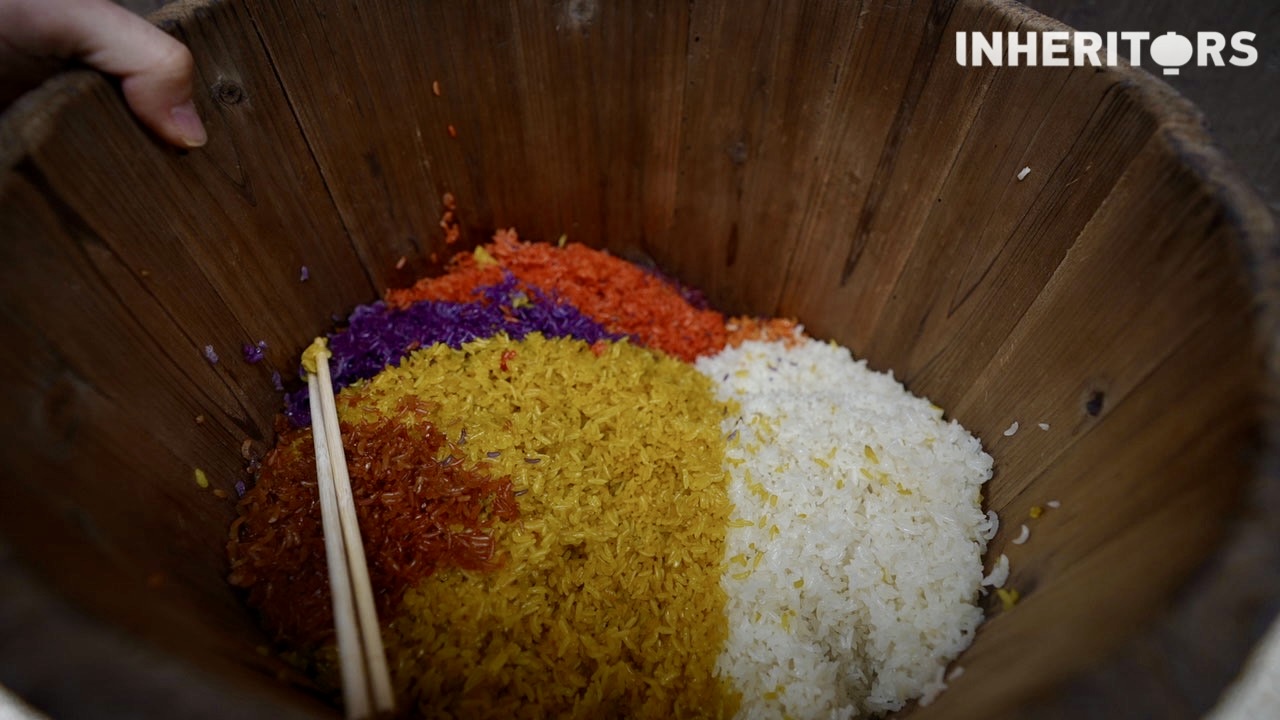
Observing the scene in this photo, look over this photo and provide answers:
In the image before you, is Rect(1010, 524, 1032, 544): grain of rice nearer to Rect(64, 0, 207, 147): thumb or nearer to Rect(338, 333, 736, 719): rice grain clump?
Rect(338, 333, 736, 719): rice grain clump

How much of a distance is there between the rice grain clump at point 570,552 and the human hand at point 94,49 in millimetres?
948

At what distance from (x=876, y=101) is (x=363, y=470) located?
2015mm

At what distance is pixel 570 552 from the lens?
1.77m

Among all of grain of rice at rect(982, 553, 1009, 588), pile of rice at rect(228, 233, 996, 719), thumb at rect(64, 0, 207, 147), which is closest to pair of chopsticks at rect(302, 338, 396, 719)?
pile of rice at rect(228, 233, 996, 719)

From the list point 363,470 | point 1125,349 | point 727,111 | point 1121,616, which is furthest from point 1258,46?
point 363,470

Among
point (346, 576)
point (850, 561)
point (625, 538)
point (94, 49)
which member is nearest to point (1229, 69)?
point (850, 561)

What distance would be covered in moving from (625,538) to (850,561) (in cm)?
66

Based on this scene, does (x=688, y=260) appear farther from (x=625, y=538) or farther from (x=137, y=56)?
(x=137, y=56)

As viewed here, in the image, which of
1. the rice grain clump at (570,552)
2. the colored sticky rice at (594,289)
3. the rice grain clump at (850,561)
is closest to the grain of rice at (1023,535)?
the rice grain clump at (850,561)

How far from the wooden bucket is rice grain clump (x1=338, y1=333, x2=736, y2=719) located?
1.25 ft

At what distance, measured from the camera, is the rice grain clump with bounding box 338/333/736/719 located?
158 centimetres

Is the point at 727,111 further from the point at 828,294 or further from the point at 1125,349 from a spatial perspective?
the point at 1125,349

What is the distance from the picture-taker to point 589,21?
2.40m

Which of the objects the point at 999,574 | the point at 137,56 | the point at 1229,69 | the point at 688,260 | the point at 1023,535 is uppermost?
the point at 137,56
